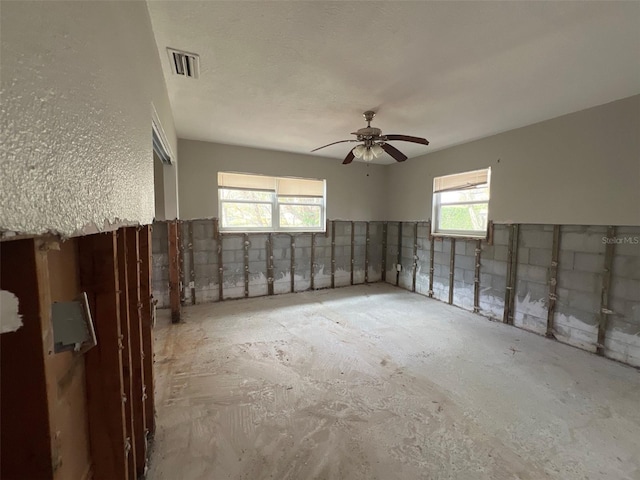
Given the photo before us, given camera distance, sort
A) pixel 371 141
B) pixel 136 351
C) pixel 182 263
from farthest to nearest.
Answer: pixel 182 263, pixel 371 141, pixel 136 351

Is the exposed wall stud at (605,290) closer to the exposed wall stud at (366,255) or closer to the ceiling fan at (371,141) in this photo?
the ceiling fan at (371,141)

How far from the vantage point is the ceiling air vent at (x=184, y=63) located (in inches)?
75.1

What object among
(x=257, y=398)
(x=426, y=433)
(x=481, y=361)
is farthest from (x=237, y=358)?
(x=481, y=361)

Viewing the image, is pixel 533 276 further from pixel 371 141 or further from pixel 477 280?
pixel 371 141

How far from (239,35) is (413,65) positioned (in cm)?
125

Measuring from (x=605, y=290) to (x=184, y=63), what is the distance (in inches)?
173

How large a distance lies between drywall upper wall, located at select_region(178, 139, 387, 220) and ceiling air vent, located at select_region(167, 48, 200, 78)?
2.09 m

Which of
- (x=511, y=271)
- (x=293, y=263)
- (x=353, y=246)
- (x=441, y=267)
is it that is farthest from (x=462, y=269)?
(x=293, y=263)

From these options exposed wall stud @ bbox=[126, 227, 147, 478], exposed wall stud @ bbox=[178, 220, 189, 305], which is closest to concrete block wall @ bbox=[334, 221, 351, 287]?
exposed wall stud @ bbox=[178, 220, 189, 305]

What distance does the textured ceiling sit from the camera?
1.54m

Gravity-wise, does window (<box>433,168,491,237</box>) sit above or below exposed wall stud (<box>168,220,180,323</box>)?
above

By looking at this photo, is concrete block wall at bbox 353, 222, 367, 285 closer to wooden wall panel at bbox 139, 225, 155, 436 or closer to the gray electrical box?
wooden wall panel at bbox 139, 225, 155, 436

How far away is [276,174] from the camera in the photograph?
15.2ft

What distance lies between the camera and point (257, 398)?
205 centimetres
